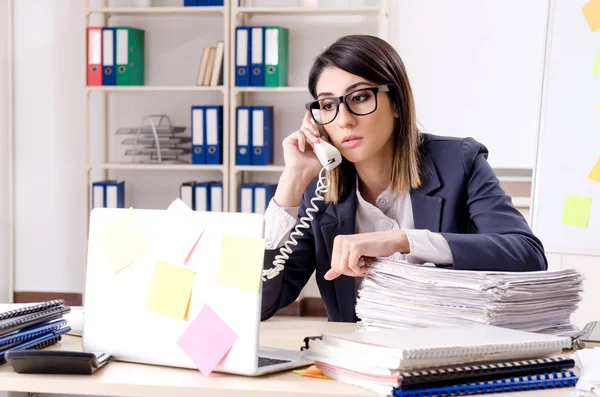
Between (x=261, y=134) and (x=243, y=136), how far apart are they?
3.9 inches

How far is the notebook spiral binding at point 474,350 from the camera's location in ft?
3.17

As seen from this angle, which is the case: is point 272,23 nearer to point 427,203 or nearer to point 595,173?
point 595,173

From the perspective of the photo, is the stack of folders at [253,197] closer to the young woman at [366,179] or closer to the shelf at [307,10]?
the shelf at [307,10]

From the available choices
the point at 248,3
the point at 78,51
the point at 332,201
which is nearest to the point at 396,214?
the point at 332,201

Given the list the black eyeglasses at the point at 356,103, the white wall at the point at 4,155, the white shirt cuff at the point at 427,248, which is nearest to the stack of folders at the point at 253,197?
the white wall at the point at 4,155

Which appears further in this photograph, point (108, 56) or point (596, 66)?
point (108, 56)

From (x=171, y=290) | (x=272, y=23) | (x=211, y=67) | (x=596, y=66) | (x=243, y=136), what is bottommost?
(x=171, y=290)

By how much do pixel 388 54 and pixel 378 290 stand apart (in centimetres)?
66

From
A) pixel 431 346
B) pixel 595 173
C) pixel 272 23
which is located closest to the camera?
pixel 431 346

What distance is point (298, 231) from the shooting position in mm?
1641

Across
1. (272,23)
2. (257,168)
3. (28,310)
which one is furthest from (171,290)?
(272,23)

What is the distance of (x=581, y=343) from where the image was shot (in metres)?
1.31

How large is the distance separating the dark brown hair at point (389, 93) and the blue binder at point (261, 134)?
229 cm

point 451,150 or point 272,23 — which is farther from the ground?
point 272,23
